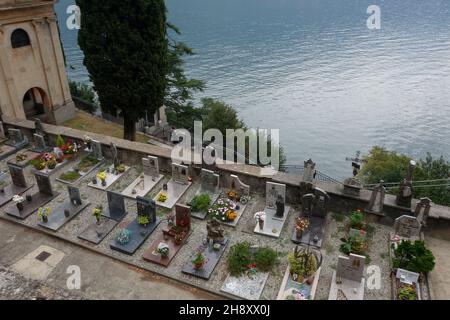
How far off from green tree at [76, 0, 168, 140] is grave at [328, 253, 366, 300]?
14042mm

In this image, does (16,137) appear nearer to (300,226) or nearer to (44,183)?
(44,183)

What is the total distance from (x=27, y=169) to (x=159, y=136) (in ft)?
41.5

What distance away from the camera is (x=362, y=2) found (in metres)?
110

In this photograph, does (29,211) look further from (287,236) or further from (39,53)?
(39,53)

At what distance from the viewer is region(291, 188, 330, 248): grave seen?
1334 centimetres

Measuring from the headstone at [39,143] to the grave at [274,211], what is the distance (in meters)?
11.4

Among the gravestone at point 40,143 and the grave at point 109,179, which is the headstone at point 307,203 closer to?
the grave at point 109,179

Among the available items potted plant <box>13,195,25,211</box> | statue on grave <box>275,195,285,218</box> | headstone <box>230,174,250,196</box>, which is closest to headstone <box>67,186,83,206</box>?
potted plant <box>13,195,25,211</box>

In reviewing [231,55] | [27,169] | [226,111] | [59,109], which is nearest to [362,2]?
[231,55]

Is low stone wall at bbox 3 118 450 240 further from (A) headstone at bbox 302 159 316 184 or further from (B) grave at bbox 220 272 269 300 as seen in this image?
(B) grave at bbox 220 272 269 300

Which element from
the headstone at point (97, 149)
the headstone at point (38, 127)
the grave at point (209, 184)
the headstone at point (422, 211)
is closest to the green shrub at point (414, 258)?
the headstone at point (422, 211)

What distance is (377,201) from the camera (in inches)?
548

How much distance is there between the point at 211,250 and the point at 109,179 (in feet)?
20.4

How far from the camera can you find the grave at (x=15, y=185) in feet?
52.1
